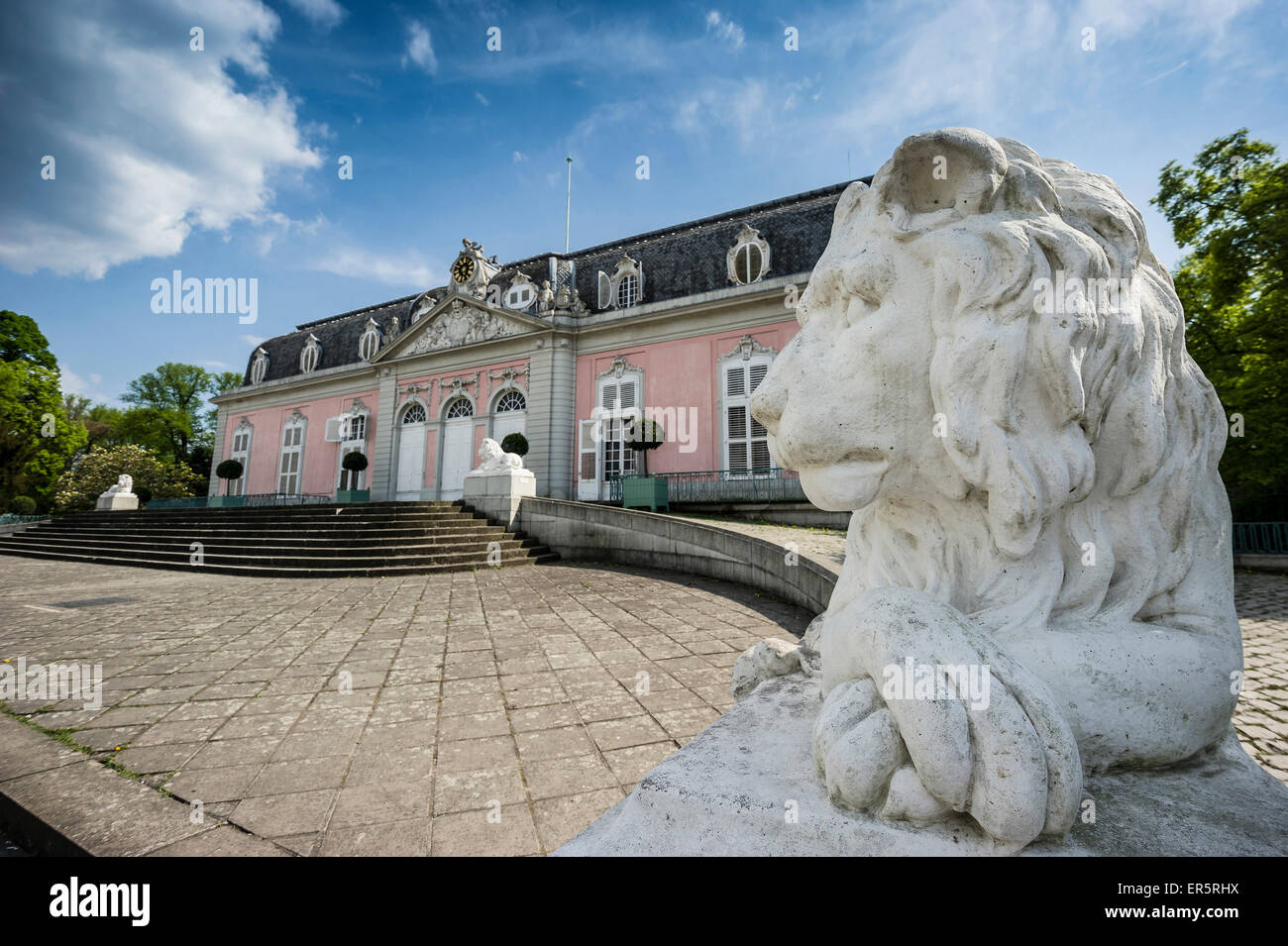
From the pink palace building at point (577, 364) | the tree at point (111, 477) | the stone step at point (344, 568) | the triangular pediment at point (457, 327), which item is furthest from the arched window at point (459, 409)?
the tree at point (111, 477)

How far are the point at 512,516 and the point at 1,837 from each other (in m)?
9.14

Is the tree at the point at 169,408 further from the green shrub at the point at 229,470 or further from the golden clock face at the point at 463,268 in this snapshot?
the golden clock face at the point at 463,268

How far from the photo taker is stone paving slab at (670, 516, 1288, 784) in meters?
2.47

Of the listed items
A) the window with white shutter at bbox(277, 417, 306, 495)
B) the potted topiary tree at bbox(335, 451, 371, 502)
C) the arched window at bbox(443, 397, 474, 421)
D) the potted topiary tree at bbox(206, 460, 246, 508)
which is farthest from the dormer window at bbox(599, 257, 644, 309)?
the potted topiary tree at bbox(206, 460, 246, 508)

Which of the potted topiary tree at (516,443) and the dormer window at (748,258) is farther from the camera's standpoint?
the potted topiary tree at (516,443)

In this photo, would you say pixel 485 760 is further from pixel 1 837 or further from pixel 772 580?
pixel 772 580

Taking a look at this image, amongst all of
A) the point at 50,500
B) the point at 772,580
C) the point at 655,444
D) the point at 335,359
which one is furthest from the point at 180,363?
the point at 772,580

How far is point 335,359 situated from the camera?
77.0ft

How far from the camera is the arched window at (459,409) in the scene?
62.1ft

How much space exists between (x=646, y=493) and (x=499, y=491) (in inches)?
155

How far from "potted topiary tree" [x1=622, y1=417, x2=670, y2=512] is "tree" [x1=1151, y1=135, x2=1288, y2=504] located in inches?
451

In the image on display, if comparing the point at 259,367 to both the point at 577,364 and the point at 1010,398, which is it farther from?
the point at 1010,398

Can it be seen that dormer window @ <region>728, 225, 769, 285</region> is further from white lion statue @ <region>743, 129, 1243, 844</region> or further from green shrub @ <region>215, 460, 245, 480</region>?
green shrub @ <region>215, 460, 245, 480</region>

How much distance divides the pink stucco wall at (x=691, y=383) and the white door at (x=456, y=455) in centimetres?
608
